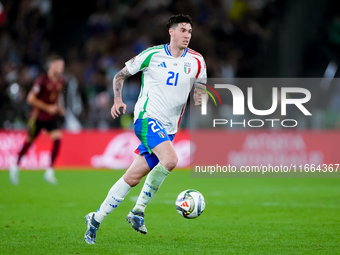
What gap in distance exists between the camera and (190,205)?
6.06 metres

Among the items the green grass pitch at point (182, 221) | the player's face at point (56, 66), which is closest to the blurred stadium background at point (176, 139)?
the green grass pitch at point (182, 221)

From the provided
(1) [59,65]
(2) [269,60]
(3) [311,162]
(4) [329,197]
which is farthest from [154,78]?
(2) [269,60]

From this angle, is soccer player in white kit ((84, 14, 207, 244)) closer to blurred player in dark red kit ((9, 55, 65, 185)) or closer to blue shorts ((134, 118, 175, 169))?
blue shorts ((134, 118, 175, 169))

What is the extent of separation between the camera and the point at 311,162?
52.2 feet

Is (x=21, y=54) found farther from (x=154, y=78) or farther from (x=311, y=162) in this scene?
(x=154, y=78)

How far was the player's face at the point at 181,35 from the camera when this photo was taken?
6.20m

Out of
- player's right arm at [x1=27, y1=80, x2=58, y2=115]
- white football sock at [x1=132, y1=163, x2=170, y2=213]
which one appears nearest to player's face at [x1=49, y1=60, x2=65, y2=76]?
player's right arm at [x1=27, y1=80, x2=58, y2=115]

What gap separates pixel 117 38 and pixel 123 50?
70 cm

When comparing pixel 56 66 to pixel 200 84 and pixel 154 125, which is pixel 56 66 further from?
pixel 154 125

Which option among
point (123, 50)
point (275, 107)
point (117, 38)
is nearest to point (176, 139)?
point (275, 107)

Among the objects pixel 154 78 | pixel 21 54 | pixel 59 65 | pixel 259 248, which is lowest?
pixel 259 248

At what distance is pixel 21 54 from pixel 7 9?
8.68ft

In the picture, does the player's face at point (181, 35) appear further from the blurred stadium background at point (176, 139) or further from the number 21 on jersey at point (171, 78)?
the blurred stadium background at point (176, 139)

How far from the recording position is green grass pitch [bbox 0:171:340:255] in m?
5.64
